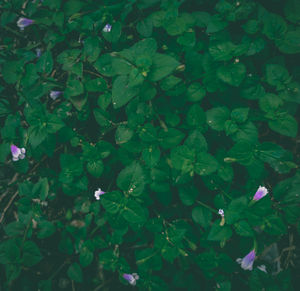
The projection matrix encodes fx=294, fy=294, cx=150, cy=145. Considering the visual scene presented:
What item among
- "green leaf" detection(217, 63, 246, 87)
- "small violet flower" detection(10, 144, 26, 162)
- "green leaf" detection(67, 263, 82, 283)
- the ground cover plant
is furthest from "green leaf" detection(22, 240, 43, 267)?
"green leaf" detection(217, 63, 246, 87)

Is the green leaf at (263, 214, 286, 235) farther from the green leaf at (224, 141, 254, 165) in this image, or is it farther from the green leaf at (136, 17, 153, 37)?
the green leaf at (136, 17, 153, 37)

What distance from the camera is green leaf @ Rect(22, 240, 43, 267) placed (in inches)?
85.7

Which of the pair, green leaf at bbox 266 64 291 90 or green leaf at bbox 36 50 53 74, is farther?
green leaf at bbox 36 50 53 74

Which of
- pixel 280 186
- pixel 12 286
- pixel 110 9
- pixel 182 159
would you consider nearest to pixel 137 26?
pixel 110 9

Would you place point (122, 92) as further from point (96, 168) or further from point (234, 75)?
point (234, 75)

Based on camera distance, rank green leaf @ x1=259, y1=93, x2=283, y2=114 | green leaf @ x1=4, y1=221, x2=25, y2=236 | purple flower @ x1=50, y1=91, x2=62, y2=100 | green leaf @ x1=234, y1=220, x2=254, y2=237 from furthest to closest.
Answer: purple flower @ x1=50, y1=91, x2=62, y2=100 → green leaf @ x1=4, y1=221, x2=25, y2=236 → green leaf @ x1=259, y1=93, x2=283, y2=114 → green leaf @ x1=234, y1=220, x2=254, y2=237

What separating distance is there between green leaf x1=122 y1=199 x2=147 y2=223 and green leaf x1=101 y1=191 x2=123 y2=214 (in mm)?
50

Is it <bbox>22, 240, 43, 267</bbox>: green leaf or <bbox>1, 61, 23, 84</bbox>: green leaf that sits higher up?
<bbox>1, 61, 23, 84</bbox>: green leaf

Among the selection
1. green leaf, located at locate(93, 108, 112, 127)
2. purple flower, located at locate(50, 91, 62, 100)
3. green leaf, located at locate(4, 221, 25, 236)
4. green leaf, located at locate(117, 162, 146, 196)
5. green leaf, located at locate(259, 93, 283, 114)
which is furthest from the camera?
purple flower, located at locate(50, 91, 62, 100)

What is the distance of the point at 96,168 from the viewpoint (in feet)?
6.73

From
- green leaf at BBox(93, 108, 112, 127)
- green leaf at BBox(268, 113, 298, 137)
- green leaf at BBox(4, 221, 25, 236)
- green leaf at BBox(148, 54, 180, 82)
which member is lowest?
green leaf at BBox(4, 221, 25, 236)

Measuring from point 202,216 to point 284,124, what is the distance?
83cm

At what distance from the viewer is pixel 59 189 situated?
8.41ft

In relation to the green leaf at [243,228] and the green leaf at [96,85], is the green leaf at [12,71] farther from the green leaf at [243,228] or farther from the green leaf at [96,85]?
the green leaf at [243,228]
